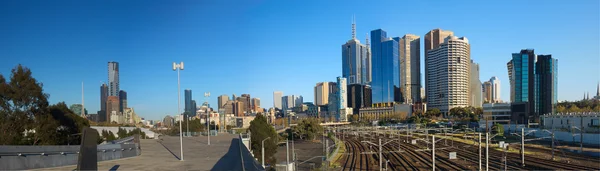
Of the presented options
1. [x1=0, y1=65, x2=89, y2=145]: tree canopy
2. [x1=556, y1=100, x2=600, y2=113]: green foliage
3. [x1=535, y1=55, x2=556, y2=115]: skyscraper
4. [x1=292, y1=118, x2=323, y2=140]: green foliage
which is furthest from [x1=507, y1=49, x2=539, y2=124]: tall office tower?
[x1=0, y1=65, x2=89, y2=145]: tree canopy

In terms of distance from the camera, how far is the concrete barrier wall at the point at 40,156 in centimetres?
1377

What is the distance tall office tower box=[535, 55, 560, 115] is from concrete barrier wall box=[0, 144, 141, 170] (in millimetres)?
118083

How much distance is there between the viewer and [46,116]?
2819 centimetres

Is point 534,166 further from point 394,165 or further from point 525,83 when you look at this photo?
point 525,83

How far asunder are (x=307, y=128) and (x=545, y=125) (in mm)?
54329

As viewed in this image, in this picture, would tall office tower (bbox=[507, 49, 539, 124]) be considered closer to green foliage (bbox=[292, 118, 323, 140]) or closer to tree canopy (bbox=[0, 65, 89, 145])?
green foliage (bbox=[292, 118, 323, 140])

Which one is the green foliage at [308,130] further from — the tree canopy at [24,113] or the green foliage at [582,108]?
the green foliage at [582,108]

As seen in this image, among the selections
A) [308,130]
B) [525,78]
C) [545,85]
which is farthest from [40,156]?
[545,85]

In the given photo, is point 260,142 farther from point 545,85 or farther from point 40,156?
point 545,85

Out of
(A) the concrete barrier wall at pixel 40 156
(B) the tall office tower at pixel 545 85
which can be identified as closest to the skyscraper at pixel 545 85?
(B) the tall office tower at pixel 545 85

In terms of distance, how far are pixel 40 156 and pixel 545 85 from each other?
12385 cm

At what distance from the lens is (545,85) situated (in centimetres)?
10738

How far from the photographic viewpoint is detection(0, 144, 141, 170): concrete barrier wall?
1377 cm

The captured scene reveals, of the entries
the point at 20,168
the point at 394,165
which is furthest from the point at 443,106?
the point at 20,168
